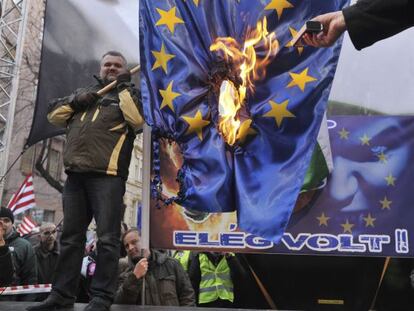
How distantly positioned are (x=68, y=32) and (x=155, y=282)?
2430mm

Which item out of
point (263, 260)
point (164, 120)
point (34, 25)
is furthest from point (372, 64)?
point (34, 25)

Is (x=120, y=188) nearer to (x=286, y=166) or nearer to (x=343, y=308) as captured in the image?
(x=286, y=166)

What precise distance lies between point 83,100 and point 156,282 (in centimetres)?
161

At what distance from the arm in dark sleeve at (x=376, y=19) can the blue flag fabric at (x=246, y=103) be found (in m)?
1.43

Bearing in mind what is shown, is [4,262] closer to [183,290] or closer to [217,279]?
[183,290]

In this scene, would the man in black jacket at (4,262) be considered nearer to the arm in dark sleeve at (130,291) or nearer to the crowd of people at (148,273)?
the crowd of people at (148,273)

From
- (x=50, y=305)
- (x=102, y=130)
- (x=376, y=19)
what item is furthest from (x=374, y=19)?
(x=50, y=305)

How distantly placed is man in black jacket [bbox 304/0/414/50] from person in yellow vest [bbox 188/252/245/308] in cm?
324

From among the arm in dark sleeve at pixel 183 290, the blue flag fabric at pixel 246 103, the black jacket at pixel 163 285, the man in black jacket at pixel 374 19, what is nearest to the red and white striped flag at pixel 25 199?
the black jacket at pixel 163 285

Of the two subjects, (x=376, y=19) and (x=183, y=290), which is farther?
(x=183, y=290)

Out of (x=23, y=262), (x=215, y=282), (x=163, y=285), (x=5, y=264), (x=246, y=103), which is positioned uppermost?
(x=246, y=103)

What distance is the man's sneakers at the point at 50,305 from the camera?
8.49 feet

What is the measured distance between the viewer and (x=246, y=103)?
10.5 feet

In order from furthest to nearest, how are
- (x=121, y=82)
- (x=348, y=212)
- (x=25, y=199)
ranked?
1. (x=25, y=199)
2. (x=348, y=212)
3. (x=121, y=82)
